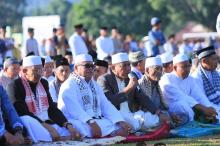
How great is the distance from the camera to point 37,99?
951 centimetres

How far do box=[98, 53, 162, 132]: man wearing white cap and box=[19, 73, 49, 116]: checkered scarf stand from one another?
1292 millimetres

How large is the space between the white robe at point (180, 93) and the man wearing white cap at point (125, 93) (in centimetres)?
66

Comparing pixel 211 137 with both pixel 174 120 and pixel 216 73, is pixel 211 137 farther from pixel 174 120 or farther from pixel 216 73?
pixel 216 73

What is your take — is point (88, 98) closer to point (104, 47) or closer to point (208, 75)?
point (208, 75)

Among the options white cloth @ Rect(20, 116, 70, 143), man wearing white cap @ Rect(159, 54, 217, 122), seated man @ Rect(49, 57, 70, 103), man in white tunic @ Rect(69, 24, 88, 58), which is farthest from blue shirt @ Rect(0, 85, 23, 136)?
man in white tunic @ Rect(69, 24, 88, 58)

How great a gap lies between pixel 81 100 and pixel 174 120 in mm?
1925

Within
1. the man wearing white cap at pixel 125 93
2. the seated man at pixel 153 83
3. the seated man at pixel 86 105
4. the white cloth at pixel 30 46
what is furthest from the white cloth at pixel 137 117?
the white cloth at pixel 30 46

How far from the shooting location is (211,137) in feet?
32.0

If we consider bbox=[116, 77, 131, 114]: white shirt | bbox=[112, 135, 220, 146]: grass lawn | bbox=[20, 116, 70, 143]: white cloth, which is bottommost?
bbox=[112, 135, 220, 146]: grass lawn

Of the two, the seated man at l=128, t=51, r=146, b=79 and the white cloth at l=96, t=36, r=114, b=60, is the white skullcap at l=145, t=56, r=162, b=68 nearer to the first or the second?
the seated man at l=128, t=51, r=146, b=79

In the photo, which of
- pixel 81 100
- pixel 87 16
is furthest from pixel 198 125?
pixel 87 16

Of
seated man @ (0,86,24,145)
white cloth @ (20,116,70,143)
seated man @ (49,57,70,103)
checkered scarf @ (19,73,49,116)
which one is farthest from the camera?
seated man @ (49,57,70,103)

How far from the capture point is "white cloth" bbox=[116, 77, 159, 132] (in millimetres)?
10578

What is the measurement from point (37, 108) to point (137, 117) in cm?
182
